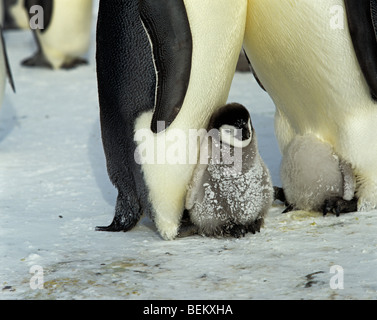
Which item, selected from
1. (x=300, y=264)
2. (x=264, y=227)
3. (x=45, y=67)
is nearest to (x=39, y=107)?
(x=45, y=67)

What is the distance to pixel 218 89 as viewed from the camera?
8.06ft

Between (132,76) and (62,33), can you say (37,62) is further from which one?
(132,76)

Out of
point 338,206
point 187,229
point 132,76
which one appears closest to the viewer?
point 132,76

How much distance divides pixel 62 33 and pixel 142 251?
175 inches

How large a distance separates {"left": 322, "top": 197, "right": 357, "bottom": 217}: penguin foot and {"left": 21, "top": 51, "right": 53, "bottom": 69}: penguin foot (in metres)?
4.35

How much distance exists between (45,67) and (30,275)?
4.67m

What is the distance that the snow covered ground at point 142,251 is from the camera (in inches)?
78.3

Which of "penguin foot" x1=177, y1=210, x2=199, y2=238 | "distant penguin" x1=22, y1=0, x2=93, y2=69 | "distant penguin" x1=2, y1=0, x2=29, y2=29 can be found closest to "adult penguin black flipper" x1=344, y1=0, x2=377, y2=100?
"penguin foot" x1=177, y1=210, x2=199, y2=238

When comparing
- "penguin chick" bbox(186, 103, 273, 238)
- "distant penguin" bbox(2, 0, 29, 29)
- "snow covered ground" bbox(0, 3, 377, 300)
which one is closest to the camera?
"snow covered ground" bbox(0, 3, 377, 300)

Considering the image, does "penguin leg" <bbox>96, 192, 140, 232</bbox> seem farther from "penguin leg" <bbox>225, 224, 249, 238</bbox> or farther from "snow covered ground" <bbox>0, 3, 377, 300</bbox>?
"penguin leg" <bbox>225, 224, 249, 238</bbox>

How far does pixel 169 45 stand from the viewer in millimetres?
2277

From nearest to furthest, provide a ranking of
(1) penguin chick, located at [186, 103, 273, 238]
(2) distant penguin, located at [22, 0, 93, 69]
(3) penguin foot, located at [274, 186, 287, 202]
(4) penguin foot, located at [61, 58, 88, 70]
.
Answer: (1) penguin chick, located at [186, 103, 273, 238] < (3) penguin foot, located at [274, 186, 287, 202] < (2) distant penguin, located at [22, 0, 93, 69] < (4) penguin foot, located at [61, 58, 88, 70]

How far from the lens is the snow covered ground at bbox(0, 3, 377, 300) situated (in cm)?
199

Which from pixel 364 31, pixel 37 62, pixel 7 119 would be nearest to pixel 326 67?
pixel 364 31
